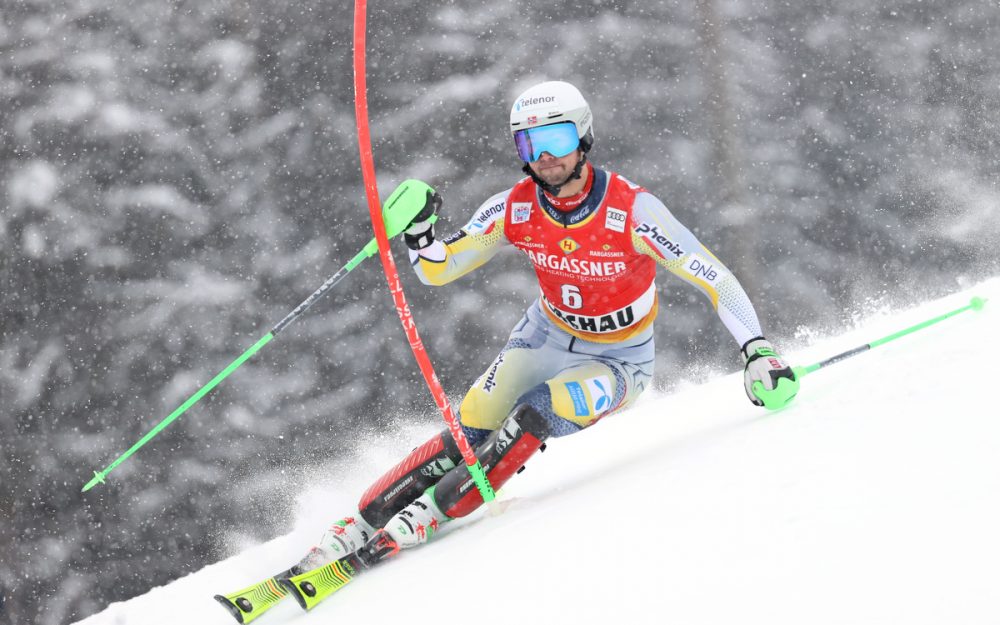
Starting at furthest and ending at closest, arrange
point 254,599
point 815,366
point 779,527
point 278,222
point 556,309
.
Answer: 1. point 278,222
2. point 556,309
3. point 815,366
4. point 254,599
5. point 779,527

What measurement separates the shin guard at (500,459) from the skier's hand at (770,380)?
69 cm

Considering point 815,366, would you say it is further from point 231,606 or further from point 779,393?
point 231,606

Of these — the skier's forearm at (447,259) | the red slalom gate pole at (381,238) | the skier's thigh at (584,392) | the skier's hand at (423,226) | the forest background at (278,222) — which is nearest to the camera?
the red slalom gate pole at (381,238)

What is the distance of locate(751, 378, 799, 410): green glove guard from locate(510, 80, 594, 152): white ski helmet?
0.97 meters

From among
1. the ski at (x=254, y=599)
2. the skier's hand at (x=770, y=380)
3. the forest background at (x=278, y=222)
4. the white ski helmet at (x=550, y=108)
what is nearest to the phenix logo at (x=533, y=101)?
the white ski helmet at (x=550, y=108)

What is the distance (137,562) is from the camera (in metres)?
9.54

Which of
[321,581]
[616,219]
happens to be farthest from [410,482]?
[616,219]

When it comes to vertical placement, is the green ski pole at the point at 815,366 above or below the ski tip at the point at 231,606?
above

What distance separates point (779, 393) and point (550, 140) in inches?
43.4

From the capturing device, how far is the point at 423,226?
3148mm

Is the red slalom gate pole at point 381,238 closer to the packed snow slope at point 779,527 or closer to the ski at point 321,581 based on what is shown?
the packed snow slope at point 779,527

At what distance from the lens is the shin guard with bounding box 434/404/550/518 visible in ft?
10.2

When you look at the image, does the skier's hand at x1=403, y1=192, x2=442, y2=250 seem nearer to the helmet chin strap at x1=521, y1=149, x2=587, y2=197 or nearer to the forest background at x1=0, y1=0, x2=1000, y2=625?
the helmet chin strap at x1=521, y1=149, x2=587, y2=197

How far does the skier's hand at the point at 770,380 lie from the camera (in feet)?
9.73
